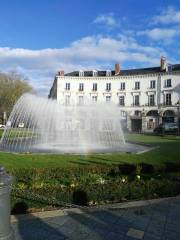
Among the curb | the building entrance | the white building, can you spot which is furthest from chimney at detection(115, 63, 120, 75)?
the curb

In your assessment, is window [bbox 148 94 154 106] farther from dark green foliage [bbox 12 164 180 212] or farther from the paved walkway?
the paved walkway

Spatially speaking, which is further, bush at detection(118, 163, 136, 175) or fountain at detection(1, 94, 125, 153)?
fountain at detection(1, 94, 125, 153)

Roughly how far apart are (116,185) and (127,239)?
3.12 metres

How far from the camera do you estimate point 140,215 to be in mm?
7199

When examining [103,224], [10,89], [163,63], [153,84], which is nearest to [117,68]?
[153,84]

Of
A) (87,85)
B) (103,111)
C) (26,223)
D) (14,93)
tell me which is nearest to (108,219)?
(26,223)

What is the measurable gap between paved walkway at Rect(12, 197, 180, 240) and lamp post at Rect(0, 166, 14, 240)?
4.15ft

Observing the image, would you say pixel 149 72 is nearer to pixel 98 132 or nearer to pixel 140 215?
pixel 98 132

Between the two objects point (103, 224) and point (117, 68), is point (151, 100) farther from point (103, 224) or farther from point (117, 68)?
point (103, 224)

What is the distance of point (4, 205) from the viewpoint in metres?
4.64

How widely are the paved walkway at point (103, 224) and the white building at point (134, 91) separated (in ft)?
199

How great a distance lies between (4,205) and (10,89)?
6562 cm

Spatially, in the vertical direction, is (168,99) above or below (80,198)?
above

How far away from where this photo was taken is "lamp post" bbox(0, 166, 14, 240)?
449 centimetres
